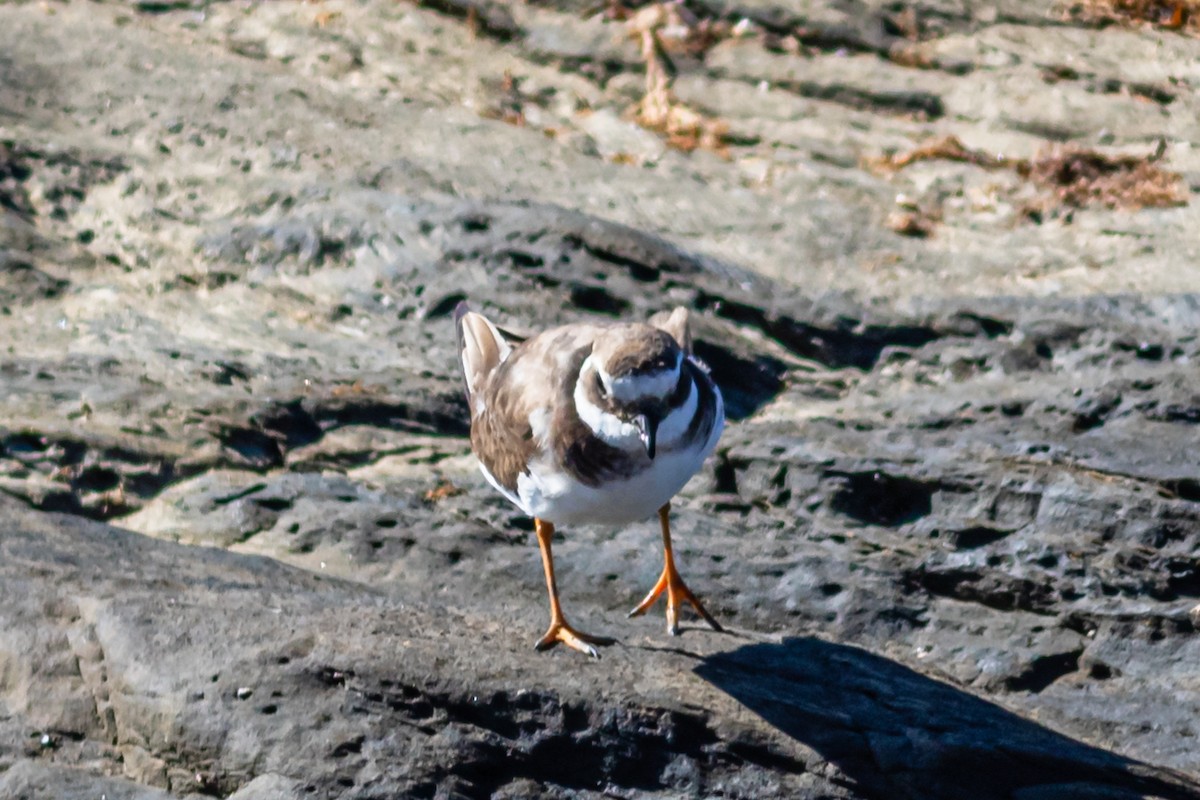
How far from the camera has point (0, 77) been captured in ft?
35.8

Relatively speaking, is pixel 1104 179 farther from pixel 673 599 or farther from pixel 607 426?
pixel 607 426

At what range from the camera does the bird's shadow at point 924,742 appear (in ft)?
16.9

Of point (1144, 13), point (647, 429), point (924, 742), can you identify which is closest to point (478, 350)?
point (647, 429)

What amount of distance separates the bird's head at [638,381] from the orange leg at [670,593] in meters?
1.10

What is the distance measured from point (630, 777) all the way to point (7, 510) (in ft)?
10.6

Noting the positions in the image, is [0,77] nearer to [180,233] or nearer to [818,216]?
[180,233]

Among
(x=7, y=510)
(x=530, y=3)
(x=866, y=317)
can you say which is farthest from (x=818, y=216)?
(x=7, y=510)

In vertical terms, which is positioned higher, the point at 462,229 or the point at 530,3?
the point at 530,3

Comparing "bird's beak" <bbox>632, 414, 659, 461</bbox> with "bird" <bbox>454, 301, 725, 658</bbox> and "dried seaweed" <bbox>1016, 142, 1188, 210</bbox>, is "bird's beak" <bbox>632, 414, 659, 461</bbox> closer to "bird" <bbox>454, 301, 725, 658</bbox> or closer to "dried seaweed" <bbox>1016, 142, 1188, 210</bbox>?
"bird" <bbox>454, 301, 725, 658</bbox>

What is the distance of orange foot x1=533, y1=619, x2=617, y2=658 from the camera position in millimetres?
5617

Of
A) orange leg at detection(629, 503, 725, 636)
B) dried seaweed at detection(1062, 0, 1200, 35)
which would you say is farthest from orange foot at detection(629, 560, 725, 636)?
dried seaweed at detection(1062, 0, 1200, 35)

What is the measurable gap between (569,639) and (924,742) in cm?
140

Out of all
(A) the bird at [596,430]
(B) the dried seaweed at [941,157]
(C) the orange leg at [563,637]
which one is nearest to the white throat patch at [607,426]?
(A) the bird at [596,430]

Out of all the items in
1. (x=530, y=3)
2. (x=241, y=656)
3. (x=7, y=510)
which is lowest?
(x=7, y=510)
